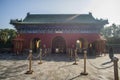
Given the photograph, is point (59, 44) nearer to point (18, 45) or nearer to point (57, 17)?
point (57, 17)

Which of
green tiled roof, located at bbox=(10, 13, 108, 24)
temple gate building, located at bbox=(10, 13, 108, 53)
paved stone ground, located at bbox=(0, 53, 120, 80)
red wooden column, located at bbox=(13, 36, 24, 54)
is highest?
green tiled roof, located at bbox=(10, 13, 108, 24)

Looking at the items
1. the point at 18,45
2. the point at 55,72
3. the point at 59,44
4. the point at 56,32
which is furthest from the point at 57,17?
the point at 55,72

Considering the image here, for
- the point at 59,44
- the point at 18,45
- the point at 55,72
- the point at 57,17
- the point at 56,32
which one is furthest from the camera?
the point at 57,17

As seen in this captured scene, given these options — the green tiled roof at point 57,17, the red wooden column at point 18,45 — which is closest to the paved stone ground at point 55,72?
the red wooden column at point 18,45

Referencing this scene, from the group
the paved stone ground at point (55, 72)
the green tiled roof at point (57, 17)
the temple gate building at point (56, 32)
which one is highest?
the green tiled roof at point (57, 17)

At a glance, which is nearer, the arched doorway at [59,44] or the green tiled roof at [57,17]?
the arched doorway at [59,44]

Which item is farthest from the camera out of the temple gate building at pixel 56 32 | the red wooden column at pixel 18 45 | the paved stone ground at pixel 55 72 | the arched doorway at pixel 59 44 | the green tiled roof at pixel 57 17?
the green tiled roof at pixel 57 17

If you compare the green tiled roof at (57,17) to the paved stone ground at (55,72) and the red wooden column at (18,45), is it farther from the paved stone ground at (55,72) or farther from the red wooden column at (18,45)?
the paved stone ground at (55,72)

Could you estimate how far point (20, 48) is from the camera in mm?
19875

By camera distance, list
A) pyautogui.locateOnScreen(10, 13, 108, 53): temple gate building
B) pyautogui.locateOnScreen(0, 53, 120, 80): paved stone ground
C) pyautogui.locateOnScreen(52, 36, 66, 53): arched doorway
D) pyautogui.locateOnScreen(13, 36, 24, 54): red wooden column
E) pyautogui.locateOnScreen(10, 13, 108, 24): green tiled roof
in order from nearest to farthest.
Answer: pyautogui.locateOnScreen(0, 53, 120, 80): paved stone ground
pyautogui.locateOnScreen(13, 36, 24, 54): red wooden column
pyautogui.locateOnScreen(10, 13, 108, 53): temple gate building
pyautogui.locateOnScreen(52, 36, 66, 53): arched doorway
pyautogui.locateOnScreen(10, 13, 108, 24): green tiled roof

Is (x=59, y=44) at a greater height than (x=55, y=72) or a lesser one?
greater

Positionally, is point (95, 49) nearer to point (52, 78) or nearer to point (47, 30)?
point (47, 30)

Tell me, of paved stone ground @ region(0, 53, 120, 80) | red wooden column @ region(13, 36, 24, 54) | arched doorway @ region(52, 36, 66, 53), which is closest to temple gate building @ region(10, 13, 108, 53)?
red wooden column @ region(13, 36, 24, 54)

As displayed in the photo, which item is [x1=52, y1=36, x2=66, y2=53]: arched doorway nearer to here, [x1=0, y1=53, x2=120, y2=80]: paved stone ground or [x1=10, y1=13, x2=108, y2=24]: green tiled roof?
[x1=10, y1=13, x2=108, y2=24]: green tiled roof
